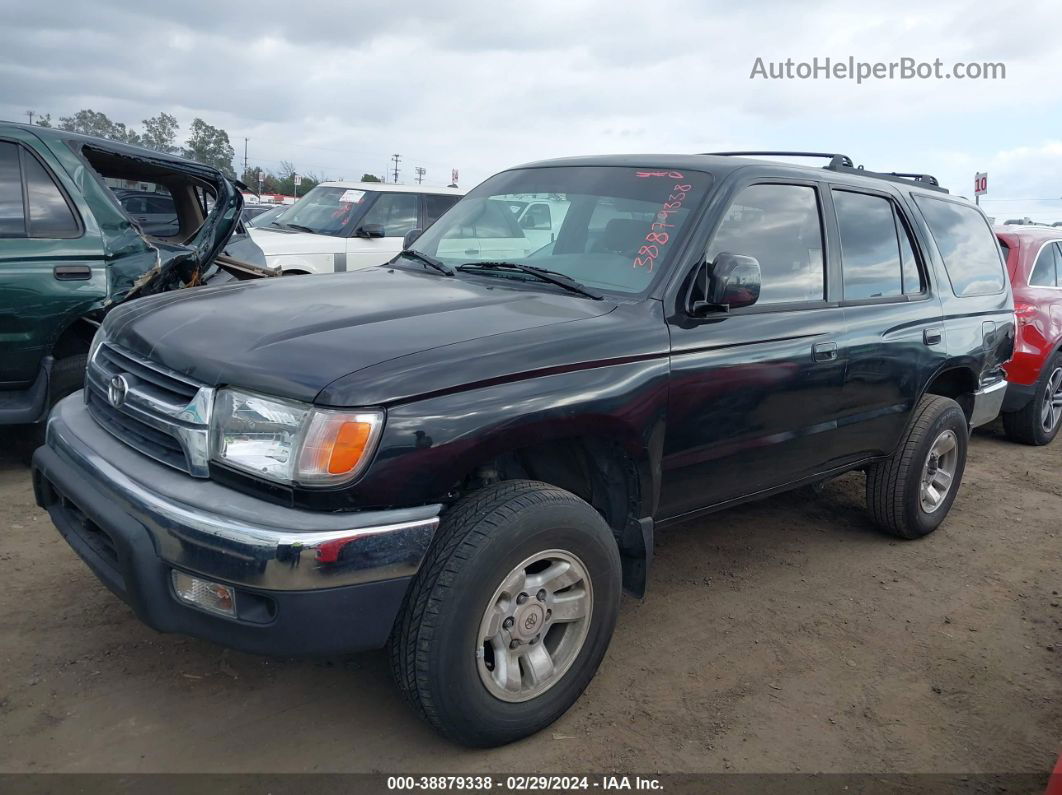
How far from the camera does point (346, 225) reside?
8.91m

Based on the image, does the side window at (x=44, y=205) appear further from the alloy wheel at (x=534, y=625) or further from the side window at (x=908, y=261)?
the side window at (x=908, y=261)

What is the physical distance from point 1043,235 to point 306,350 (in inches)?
277

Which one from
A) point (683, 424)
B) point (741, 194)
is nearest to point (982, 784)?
point (683, 424)

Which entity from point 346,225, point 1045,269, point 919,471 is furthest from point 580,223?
point 346,225

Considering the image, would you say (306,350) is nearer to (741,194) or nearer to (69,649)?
Answer: (69,649)

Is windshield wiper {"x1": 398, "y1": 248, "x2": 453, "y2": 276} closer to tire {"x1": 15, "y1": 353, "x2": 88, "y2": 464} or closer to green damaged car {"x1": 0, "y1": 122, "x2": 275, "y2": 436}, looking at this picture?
green damaged car {"x1": 0, "y1": 122, "x2": 275, "y2": 436}

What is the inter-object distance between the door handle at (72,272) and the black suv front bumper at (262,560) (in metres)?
2.69

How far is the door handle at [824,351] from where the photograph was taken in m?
3.60

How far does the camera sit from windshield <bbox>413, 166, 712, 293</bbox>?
3.26m

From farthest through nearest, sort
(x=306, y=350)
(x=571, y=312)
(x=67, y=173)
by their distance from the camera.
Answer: (x=67, y=173) < (x=571, y=312) < (x=306, y=350)

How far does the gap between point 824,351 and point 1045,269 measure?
4.74 meters

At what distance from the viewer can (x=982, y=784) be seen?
8.79 ft

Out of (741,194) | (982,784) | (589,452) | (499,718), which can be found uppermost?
(741,194)

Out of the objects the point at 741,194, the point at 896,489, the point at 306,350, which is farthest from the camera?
the point at 896,489
